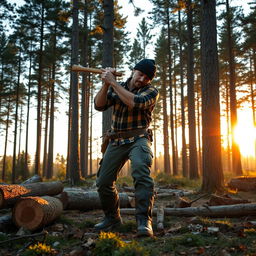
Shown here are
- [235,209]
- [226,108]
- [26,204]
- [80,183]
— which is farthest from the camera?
[226,108]

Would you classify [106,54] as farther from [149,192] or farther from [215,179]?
[149,192]

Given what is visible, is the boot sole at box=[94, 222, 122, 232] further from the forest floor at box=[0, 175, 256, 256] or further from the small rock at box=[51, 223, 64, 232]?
the small rock at box=[51, 223, 64, 232]

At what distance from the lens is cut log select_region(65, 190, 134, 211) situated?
546cm

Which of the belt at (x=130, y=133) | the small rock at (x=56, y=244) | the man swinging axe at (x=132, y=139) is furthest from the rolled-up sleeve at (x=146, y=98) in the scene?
the small rock at (x=56, y=244)

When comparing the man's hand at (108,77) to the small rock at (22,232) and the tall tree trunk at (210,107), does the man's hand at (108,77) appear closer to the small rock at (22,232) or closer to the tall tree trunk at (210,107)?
the small rock at (22,232)

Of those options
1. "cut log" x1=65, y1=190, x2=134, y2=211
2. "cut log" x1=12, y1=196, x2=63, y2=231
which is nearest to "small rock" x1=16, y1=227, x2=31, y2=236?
"cut log" x1=12, y1=196, x2=63, y2=231

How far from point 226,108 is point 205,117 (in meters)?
24.2

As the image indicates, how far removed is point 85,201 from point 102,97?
2.85 metres

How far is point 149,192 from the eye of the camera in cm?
332

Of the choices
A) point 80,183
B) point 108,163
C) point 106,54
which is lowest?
point 80,183

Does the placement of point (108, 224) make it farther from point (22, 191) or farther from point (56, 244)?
point (22, 191)

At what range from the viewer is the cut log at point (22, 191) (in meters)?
4.23

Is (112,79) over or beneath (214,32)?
beneath

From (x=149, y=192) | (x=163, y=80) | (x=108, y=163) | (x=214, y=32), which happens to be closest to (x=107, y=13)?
(x=214, y=32)
